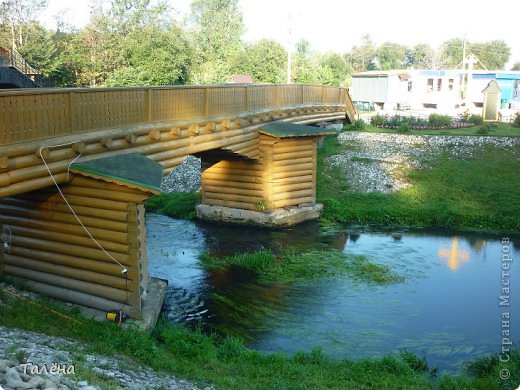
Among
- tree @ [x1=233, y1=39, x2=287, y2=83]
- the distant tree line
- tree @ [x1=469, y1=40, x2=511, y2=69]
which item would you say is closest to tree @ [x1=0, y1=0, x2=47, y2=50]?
the distant tree line

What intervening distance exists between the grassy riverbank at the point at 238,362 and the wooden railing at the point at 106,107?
343 centimetres

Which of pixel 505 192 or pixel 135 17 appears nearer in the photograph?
pixel 505 192

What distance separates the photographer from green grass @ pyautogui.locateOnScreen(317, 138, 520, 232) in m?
22.7

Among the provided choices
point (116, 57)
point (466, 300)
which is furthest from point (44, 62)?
point (466, 300)

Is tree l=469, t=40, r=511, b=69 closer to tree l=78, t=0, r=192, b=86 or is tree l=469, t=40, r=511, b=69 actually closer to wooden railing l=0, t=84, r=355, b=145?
tree l=78, t=0, r=192, b=86

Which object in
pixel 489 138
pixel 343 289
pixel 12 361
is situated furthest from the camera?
pixel 489 138

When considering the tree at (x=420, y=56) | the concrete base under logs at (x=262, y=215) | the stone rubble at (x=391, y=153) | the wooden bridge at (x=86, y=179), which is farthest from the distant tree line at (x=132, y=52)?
the tree at (x=420, y=56)

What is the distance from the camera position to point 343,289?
614 inches

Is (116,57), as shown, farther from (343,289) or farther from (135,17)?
(343,289)

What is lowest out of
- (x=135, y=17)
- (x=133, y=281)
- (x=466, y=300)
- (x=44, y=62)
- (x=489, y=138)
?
(x=466, y=300)

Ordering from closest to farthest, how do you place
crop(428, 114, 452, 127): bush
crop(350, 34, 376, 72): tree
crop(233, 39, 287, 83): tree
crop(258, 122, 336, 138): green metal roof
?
crop(258, 122, 336, 138): green metal roof < crop(428, 114, 452, 127): bush < crop(233, 39, 287, 83): tree < crop(350, 34, 376, 72): tree

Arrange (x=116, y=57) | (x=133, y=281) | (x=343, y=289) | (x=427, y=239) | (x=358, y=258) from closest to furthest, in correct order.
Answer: (x=133, y=281) < (x=343, y=289) < (x=358, y=258) < (x=427, y=239) < (x=116, y=57)

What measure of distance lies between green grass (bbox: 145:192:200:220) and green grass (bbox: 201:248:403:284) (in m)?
5.71

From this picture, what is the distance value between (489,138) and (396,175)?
6940 millimetres
